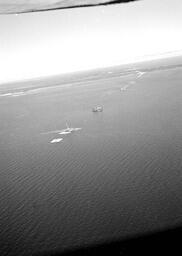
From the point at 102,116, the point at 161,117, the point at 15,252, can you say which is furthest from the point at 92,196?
the point at 102,116

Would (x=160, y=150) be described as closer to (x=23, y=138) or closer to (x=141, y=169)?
(x=141, y=169)

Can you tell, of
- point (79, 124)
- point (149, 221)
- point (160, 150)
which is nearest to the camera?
point (149, 221)

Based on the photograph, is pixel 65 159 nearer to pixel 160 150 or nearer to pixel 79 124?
pixel 160 150

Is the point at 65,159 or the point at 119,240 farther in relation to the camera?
the point at 65,159

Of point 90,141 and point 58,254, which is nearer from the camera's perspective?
point 58,254

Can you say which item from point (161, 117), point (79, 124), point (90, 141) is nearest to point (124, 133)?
point (90, 141)

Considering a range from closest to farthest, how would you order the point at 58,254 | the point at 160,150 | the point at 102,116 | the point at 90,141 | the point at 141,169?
1. the point at 58,254
2. the point at 141,169
3. the point at 160,150
4. the point at 90,141
5. the point at 102,116

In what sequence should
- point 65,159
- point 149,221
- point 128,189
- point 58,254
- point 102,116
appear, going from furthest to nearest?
point 102,116, point 65,159, point 128,189, point 149,221, point 58,254

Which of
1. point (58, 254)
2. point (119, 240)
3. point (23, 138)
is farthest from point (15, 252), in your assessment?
point (23, 138)

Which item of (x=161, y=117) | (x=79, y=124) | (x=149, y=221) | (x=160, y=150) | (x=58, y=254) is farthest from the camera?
(x=79, y=124)
